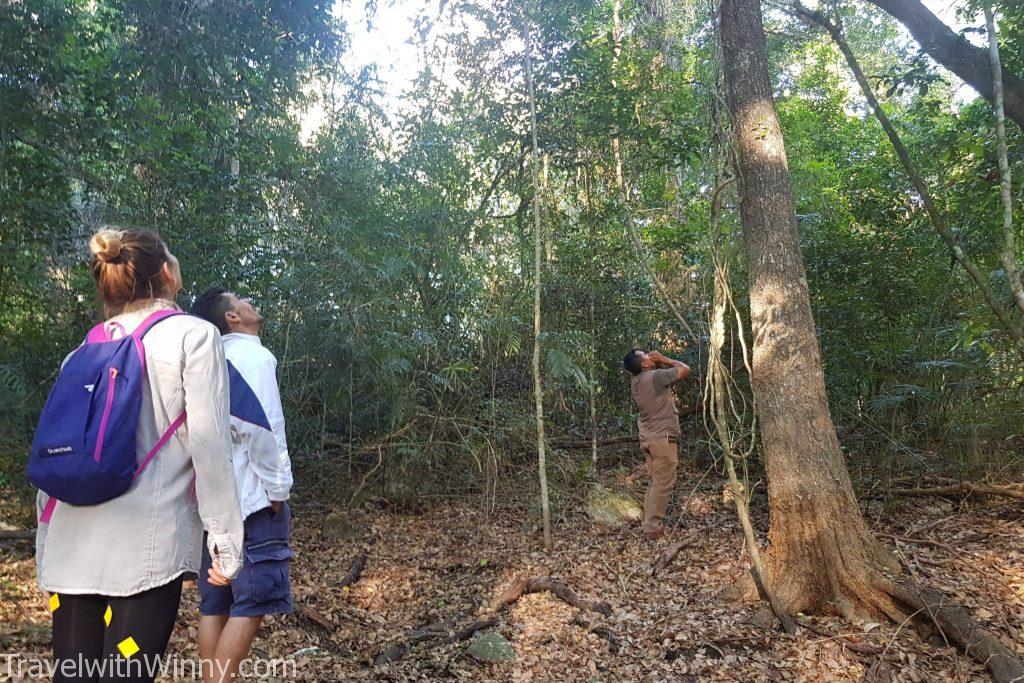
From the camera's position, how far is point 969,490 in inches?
246

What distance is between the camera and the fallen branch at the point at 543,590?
5.09 m

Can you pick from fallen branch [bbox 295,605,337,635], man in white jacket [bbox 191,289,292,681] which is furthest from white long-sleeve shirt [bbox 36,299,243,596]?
fallen branch [bbox 295,605,337,635]

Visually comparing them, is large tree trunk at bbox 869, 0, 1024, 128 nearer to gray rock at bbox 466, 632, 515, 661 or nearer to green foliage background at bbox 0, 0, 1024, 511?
green foliage background at bbox 0, 0, 1024, 511

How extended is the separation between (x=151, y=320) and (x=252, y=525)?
110 cm

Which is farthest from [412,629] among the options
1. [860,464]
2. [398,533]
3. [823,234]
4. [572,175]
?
[823,234]

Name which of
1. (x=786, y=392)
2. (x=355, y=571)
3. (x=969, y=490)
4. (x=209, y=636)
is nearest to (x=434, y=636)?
(x=355, y=571)

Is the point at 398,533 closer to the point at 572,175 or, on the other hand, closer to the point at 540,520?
the point at 540,520

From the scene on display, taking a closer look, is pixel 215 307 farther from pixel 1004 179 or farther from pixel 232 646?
pixel 1004 179

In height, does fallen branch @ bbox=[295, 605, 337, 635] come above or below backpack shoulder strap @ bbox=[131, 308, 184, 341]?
below

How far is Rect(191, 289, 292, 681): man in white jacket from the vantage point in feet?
Answer: 8.51

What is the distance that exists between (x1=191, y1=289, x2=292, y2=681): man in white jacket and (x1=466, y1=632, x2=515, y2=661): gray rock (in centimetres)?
199

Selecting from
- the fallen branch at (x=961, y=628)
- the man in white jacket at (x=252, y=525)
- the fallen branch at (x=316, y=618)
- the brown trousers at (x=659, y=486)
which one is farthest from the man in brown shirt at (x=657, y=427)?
the man in white jacket at (x=252, y=525)

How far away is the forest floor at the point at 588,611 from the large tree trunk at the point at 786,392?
0.31 m

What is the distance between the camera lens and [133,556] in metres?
1.79
